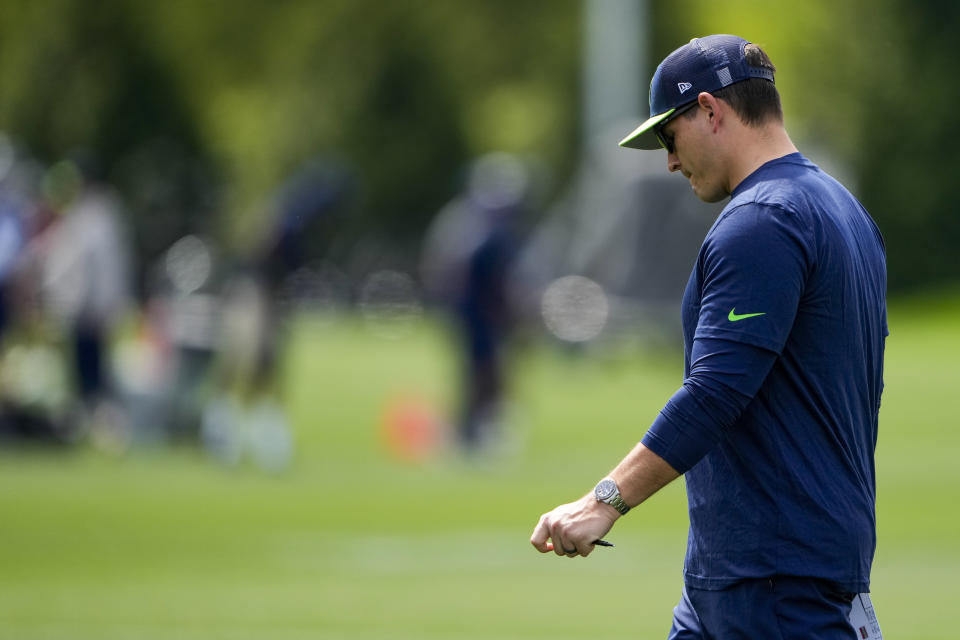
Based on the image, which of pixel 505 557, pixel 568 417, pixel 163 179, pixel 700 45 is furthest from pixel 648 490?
pixel 163 179

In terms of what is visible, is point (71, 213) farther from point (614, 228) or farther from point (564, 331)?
point (614, 228)

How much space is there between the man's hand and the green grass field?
489cm

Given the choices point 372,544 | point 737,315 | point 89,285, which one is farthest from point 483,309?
point 737,315

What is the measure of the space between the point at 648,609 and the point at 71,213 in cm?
1178

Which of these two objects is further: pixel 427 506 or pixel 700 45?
pixel 427 506

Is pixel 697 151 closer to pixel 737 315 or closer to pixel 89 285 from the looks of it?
pixel 737 315

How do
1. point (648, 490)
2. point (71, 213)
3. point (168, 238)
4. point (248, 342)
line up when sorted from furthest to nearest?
point (168, 238), point (71, 213), point (248, 342), point (648, 490)

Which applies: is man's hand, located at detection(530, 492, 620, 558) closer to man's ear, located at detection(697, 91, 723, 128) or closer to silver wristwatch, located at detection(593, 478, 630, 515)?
silver wristwatch, located at detection(593, 478, 630, 515)

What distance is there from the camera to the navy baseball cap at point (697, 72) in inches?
183

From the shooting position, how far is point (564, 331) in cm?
3462

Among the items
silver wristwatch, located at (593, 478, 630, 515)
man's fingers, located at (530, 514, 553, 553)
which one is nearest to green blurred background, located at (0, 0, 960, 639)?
man's fingers, located at (530, 514, 553, 553)

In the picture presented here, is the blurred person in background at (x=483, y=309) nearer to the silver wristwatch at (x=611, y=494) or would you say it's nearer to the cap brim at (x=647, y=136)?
the cap brim at (x=647, y=136)

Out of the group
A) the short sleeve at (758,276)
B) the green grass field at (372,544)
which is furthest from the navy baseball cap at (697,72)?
the green grass field at (372,544)

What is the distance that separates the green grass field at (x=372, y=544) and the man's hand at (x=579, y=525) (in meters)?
4.89
